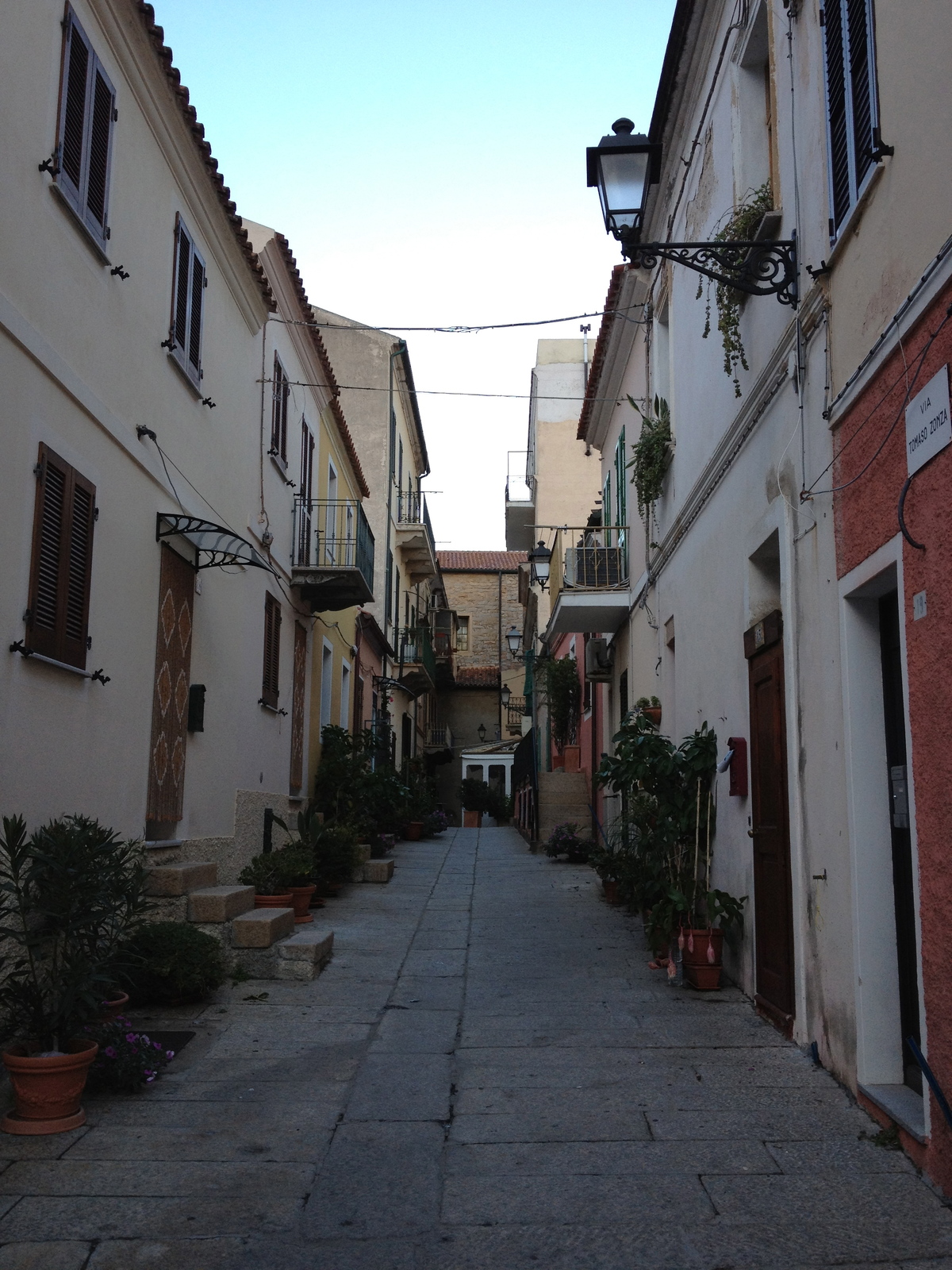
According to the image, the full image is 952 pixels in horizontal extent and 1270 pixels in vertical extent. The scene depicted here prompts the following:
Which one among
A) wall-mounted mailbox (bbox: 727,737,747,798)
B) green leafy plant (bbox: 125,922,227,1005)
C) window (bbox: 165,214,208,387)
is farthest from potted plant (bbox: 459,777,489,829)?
green leafy plant (bbox: 125,922,227,1005)

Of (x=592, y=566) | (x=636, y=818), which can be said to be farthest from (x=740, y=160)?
(x=592, y=566)

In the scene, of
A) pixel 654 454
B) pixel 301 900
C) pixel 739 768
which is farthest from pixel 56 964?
pixel 654 454

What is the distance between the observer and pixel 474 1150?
459 cm

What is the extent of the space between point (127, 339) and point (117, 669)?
2.24 m

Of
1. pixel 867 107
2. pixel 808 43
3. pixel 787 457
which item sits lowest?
pixel 787 457

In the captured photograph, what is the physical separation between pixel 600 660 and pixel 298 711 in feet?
15.8

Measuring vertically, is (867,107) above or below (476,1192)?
above

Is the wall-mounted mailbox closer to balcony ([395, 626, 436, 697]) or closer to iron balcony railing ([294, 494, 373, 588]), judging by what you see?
iron balcony railing ([294, 494, 373, 588])

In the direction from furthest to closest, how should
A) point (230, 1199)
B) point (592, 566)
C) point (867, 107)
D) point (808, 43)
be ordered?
point (592, 566) < point (808, 43) < point (867, 107) < point (230, 1199)

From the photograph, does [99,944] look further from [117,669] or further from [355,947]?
[355,947]

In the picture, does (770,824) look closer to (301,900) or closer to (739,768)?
(739,768)

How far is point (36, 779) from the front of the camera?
6.06m

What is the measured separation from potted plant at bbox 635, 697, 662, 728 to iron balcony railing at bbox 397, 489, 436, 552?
15.5 m

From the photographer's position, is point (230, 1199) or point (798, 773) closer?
point (230, 1199)
